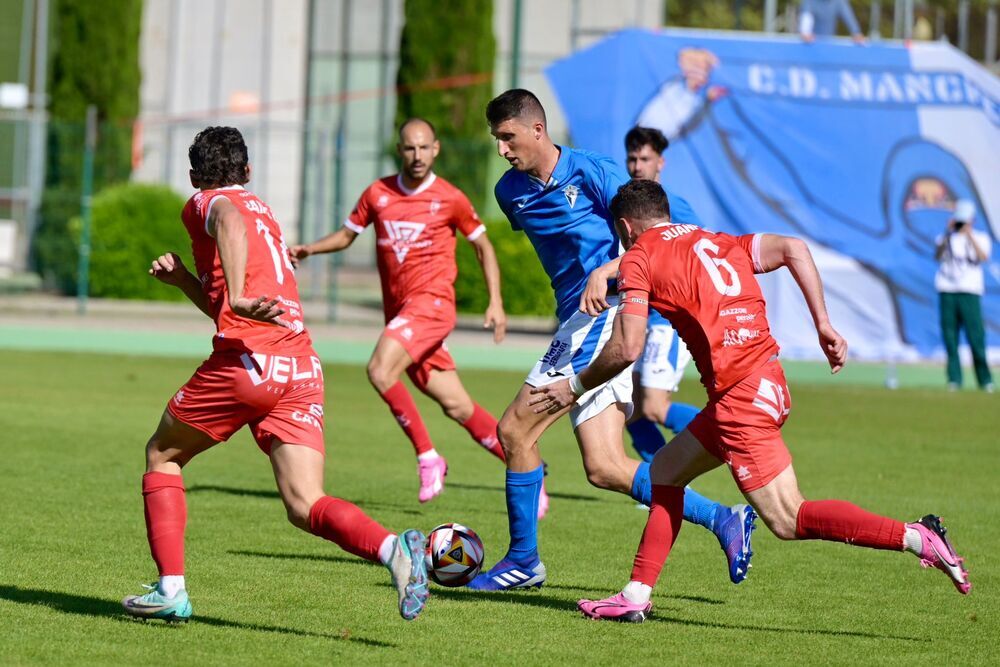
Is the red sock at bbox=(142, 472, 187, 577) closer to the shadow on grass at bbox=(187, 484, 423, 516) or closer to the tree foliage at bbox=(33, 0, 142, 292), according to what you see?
the shadow on grass at bbox=(187, 484, 423, 516)

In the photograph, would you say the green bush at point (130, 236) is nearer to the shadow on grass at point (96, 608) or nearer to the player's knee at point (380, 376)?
the player's knee at point (380, 376)

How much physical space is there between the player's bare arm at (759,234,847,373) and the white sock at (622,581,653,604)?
123cm

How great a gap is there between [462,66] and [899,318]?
10.1 m

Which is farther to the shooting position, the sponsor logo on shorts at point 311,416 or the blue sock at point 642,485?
the blue sock at point 642,485

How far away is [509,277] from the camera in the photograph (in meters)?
27.0

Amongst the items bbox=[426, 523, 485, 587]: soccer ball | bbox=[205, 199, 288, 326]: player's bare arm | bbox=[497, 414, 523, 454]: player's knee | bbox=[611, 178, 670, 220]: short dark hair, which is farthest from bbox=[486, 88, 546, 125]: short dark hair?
bbox=[426, 523, 485, 587]: soccer ball

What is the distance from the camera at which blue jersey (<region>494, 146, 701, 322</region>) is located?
752 centimetres

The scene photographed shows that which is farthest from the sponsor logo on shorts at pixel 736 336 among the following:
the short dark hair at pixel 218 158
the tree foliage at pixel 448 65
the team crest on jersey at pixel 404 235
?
the tree foliage at pixel 448 65

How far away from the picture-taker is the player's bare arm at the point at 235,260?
5867mm

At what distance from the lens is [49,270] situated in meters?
27.2

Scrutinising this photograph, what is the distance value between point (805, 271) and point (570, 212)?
4.69 ft

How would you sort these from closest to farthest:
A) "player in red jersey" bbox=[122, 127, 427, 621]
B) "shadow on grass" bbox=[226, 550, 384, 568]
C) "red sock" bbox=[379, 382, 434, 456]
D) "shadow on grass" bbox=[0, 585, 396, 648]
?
1. "player in red jersey" bbox=[122, 127, 427, 621]
2. "shadow on grass" bbox=[0, 585, 396, 648]
3. "shadow on grass" bbox=[226, 550, 384, 568]
4. "red sock" bbox=[379, 382, 434, 456]

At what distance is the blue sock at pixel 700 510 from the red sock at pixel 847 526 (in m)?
0.89

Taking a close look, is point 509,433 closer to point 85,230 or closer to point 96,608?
point 96,608
